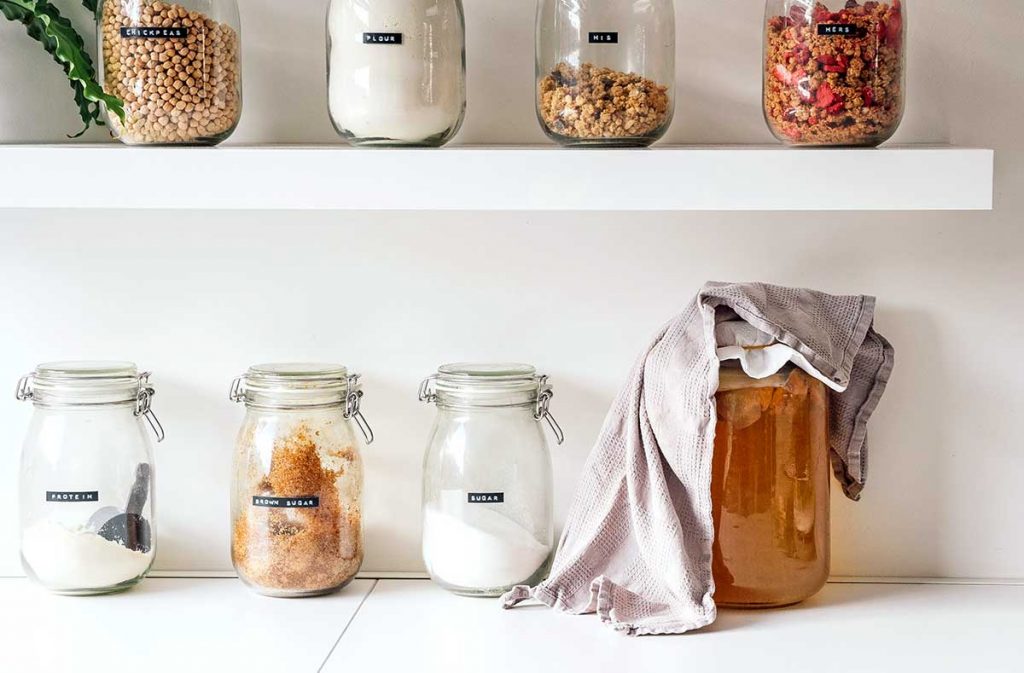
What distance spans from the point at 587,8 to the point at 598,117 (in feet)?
0.36

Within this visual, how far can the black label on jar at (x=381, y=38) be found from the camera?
1.11 m

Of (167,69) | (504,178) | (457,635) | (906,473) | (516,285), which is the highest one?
(167,69)

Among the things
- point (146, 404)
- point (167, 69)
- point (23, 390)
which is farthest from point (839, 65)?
point (23, 390)

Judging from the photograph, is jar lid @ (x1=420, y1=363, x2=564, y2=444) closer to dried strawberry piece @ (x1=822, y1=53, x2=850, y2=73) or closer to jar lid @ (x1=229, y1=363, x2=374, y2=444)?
jar lid @ (x1=229, y1=363, x2=374, y2=444)

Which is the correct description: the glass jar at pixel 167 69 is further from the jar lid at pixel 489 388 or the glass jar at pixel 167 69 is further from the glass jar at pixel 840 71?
the glass jar at pixel 840 71

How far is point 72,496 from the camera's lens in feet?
4.14

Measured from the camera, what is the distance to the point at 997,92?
1.29m

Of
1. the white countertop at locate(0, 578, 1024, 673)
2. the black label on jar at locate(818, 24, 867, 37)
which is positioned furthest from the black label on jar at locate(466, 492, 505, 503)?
the black label on jar at locate(818, 24, 867, 37)

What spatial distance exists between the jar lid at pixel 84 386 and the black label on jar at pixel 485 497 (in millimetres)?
362

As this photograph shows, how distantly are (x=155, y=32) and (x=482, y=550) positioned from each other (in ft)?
1.90

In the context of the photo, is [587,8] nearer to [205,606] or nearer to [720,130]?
[720,130]

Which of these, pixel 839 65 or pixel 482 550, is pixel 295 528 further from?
pixel 839 65

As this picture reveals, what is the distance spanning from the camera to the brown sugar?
48.6 inches

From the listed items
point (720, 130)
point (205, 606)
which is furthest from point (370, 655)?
point (720, 130)
